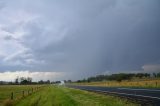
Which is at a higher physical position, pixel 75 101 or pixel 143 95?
pixel 143 95

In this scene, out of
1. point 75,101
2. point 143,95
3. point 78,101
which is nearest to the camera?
point 143,95

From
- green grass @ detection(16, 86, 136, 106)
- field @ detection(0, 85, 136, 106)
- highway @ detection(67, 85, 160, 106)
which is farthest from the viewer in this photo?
field @ detection(0, 85, 136, 106)

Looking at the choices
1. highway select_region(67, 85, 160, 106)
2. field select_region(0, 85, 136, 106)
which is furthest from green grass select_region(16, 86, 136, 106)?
highway select_region(67, 85, 160, 106)

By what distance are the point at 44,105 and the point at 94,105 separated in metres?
8.55

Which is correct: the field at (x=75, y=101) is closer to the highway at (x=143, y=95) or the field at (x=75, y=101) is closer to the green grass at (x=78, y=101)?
the green grass at (x=78, y=101)

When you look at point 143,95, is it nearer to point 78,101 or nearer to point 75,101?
point 78,101

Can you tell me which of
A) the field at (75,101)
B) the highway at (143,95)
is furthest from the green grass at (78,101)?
the highway at (143,95)

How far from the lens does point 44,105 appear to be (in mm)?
29359

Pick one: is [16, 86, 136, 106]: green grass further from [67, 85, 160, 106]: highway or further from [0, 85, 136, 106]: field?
[67, 85, 160, 106]: highway

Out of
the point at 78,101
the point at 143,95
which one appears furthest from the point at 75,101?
the point at 143,95

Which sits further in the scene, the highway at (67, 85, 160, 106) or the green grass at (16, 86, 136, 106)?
the green grass at (16, 86, 136, 106)

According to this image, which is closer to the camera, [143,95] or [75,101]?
[143,95]

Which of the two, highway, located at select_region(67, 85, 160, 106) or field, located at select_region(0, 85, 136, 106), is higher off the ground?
highway, located at select_region(67, 85, 160, 106)

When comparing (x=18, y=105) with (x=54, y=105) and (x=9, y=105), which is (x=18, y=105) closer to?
(x=9, y=105)
